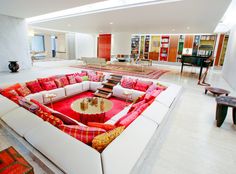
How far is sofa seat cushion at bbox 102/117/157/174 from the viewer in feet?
3.83

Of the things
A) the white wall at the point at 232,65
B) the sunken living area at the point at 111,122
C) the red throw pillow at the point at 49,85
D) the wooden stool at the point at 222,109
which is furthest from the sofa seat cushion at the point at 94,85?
the white wall at the point at 232,65

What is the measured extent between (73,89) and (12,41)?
5.11 m

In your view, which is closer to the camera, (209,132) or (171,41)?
(209,132)

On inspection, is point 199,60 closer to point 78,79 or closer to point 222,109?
point 222,109

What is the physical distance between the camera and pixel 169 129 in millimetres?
2500

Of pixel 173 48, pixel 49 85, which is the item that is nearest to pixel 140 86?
pixel 49 85

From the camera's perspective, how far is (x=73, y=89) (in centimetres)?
444

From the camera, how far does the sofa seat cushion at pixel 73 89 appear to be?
427 centimetres

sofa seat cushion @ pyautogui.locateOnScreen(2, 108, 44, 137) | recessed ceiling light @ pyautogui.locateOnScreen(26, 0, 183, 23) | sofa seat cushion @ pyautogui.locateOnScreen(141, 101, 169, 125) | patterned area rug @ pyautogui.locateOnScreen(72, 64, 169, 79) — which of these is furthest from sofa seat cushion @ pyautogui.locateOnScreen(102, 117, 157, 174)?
patterned area rug @ pyautogui.locateOnScreen(72, 64, 169, 79)

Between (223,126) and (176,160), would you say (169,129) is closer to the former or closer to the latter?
(176,160)

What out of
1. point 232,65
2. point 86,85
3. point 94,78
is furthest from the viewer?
point 232,65

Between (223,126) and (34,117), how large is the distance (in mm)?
3373

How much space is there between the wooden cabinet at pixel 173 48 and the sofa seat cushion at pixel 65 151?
1190 centimetres

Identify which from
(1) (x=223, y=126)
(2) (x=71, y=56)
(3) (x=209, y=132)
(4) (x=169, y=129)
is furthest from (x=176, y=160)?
(2) (x=71, y=56)
